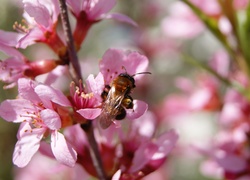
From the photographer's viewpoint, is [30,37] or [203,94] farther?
[203,94]

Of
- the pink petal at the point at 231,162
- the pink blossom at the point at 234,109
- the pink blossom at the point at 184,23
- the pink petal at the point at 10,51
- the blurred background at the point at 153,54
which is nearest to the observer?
the pink petal at the point at 10,51

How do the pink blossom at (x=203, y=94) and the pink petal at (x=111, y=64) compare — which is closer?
the pink petal at (x=111, y=64)

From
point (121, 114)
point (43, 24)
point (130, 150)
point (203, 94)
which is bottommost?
point (203, 94)

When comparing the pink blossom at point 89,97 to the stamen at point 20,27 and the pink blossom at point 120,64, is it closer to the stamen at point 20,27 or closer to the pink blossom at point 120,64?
the pink blossom at point 120,64

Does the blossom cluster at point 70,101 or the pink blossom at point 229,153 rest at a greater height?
the blossom cluster at point 70,101

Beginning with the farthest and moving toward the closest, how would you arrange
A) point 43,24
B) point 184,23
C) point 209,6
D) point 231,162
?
point 184,23 < point 209,6 < point 231,162 < point 43,24

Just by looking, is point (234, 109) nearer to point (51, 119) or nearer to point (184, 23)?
point (184, 23)

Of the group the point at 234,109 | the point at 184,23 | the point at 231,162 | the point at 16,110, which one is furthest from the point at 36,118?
the point at 184,23

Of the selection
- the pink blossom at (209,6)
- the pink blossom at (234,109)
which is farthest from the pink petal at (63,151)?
the pink blossom at (209,6)
